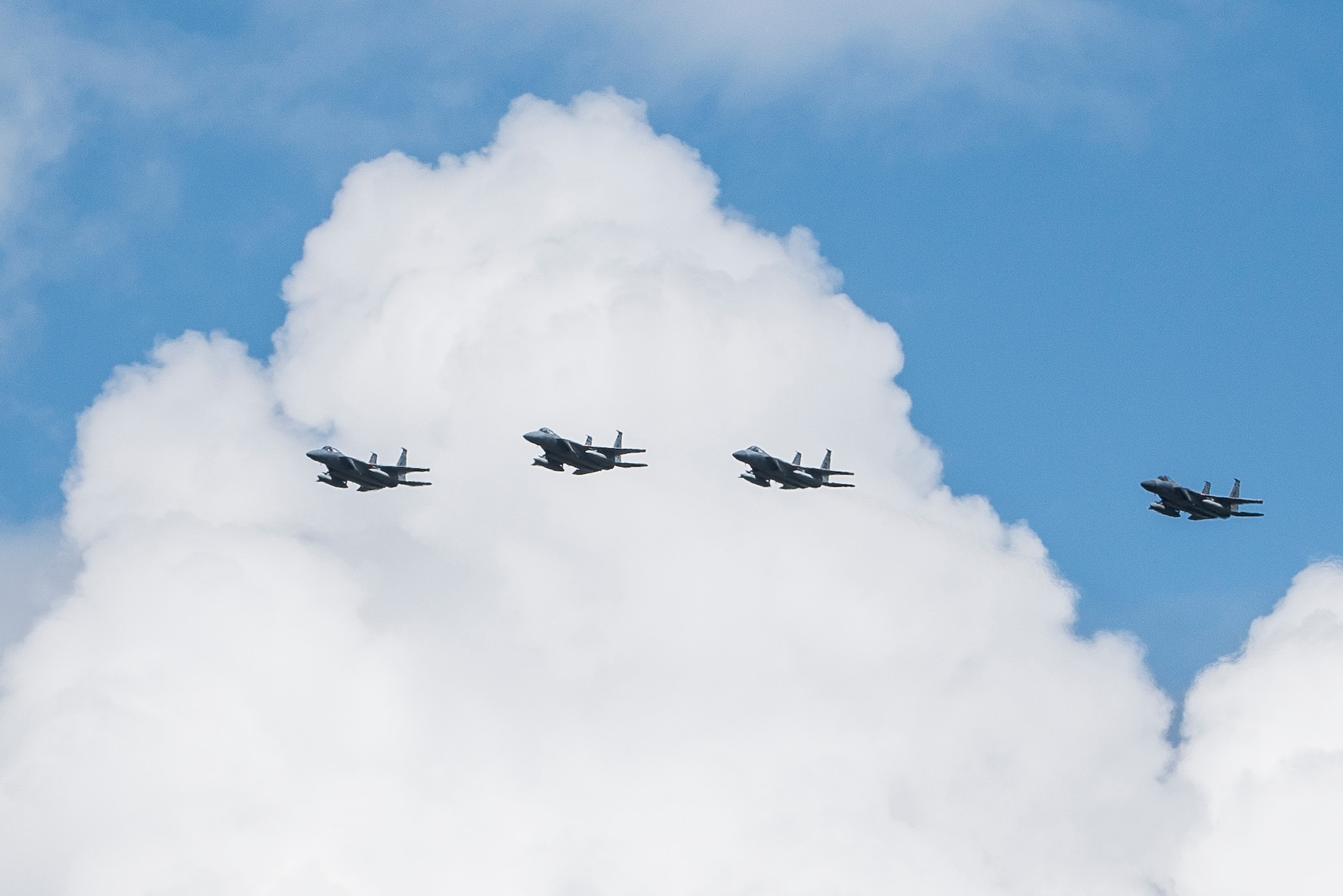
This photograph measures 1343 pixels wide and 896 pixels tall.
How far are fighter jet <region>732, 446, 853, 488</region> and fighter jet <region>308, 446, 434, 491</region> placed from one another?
31.1 metres

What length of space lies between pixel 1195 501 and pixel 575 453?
2343 inches

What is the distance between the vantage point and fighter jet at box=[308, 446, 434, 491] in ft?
522

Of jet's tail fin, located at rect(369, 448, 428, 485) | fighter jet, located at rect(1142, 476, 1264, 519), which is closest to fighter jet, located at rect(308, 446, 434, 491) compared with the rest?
jet's tail fin, located at rect(369, 448, 428, 485)

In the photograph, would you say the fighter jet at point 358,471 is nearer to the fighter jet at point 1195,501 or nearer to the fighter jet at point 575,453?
the fighter jet at point 575,453

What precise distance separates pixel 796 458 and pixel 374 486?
134 feet

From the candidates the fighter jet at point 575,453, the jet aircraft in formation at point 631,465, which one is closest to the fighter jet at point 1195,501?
the jet aircraft in formation at point 631,465

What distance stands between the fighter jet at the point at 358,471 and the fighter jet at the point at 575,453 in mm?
11897

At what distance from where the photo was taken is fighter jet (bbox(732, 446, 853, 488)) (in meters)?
155

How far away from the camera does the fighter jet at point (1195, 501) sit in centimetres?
15812

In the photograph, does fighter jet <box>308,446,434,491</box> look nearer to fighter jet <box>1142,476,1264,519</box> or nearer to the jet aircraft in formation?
the jet aircraft in formation

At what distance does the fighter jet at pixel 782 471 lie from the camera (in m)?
155

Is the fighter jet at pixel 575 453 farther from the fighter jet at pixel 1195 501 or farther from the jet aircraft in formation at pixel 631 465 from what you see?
the fighter jet at pixel 1195 501

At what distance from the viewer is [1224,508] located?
15850 centimetres

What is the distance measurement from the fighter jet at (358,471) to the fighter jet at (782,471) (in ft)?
102
